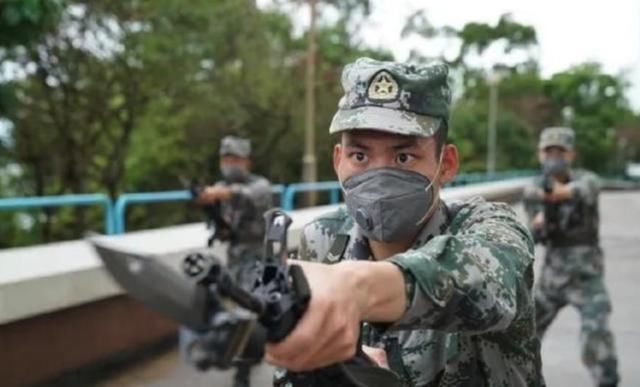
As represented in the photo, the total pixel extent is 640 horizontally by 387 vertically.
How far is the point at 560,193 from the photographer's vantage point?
17.6 ft

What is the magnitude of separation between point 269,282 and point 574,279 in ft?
15.2

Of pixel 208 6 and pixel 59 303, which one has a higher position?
pixel 208 6

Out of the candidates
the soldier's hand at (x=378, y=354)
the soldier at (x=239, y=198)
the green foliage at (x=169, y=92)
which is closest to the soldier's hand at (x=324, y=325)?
the soldier's hand at (x=378, y=354)

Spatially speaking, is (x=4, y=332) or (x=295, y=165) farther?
(x=295, y=165)

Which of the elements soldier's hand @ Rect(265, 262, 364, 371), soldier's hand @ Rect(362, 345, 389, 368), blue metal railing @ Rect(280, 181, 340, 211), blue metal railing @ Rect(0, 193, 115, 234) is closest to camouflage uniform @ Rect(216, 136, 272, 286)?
blue metal railing @ Rect(280, 181, 340, 211)

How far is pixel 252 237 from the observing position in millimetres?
6105

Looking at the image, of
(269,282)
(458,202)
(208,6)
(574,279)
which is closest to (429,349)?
(458,202)

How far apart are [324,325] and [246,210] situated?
524 centimetres

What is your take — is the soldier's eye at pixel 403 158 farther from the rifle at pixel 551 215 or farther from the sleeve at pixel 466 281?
the rifle at pixel 551 215

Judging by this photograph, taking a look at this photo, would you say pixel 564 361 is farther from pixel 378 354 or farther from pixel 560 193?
pixel 378 354

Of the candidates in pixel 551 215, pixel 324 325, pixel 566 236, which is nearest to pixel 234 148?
pixel 551 215

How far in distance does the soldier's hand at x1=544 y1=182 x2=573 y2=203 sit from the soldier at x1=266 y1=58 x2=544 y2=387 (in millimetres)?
3600

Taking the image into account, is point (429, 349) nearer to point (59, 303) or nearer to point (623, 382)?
point (59, 303)

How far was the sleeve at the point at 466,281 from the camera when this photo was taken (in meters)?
1.19
